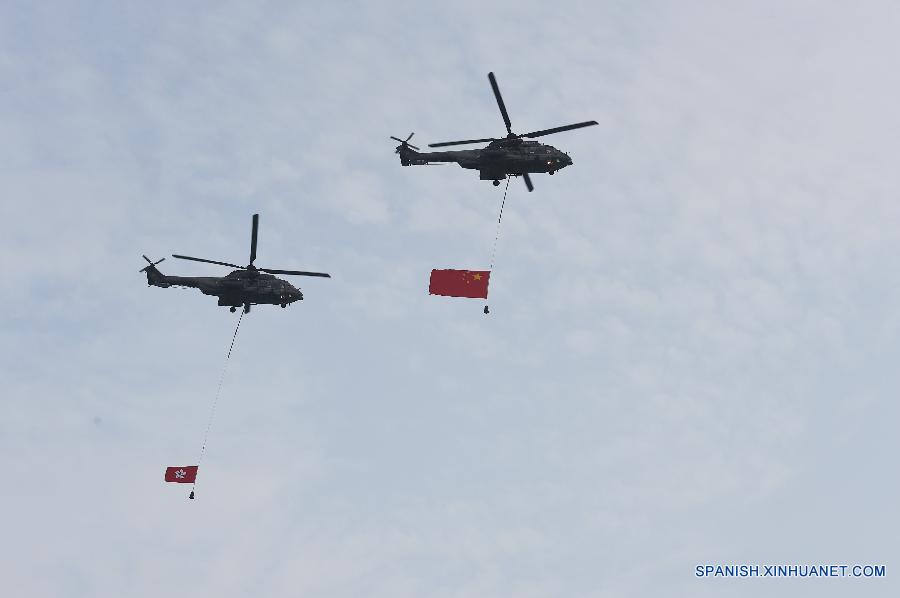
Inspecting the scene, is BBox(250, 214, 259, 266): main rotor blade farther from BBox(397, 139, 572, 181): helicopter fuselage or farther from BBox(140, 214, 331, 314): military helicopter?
BBox(397, 139, 572, 181): helicopter fuselage

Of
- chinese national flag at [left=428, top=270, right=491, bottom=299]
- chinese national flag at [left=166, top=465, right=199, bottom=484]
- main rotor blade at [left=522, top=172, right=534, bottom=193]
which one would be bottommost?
chinese national flag at [left=166, top=465, right=199, bottom=484]

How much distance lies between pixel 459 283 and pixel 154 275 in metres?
21.1

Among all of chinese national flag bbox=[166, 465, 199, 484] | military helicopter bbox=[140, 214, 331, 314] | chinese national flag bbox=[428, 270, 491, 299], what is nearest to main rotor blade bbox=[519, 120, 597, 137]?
chinese national flag bbox=[428, 270, 491, 299]

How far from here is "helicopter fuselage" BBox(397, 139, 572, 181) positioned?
58375 millimetres

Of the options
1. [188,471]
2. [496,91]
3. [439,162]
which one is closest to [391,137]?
[439,162]

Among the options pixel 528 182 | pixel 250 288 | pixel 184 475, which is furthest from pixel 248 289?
pixel 528 182

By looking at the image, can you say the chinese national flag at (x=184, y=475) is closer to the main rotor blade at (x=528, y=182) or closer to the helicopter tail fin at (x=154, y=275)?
the helicopter tail fin at (x=154, y=275)

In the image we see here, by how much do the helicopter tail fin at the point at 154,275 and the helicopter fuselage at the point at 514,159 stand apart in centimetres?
2273

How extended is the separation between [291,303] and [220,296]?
4645 mm

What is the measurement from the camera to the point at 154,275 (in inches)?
2707

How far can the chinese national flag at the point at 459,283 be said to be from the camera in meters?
62.7

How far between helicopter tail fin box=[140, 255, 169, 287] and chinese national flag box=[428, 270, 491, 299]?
18.9m

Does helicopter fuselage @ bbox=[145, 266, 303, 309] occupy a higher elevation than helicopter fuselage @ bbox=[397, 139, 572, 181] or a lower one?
lower

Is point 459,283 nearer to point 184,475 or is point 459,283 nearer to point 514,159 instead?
point 514,159
